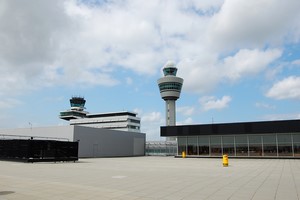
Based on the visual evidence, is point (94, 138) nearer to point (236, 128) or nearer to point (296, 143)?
point (236, 128)

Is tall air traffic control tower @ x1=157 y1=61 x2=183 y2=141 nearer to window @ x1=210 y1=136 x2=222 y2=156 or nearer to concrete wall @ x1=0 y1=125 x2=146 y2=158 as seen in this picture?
concrete wall @ x1=0 y1=125 x2=146 y2=158

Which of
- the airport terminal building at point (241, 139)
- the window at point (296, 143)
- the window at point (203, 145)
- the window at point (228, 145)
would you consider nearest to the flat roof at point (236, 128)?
the airport terminal building at point (241, 139)

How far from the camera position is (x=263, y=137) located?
43.3 meters

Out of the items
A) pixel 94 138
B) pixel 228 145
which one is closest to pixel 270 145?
pixel 228 145

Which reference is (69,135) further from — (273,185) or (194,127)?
(273,185)

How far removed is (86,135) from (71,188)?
3773 cm

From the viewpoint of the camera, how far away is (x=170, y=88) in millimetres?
98062

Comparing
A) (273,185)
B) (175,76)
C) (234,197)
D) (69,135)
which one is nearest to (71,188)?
(234,197)

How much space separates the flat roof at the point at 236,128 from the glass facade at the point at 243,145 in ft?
5.24

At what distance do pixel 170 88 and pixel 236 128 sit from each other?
181 ft

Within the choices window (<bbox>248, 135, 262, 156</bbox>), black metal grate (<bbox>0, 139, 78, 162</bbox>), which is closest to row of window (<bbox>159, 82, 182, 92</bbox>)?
window (<bbox>248, 135, 262, 156</bbox>)

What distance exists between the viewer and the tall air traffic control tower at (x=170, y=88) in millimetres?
97938

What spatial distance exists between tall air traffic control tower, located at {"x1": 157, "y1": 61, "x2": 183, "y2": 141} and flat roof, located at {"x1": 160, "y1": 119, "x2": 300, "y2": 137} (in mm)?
48939

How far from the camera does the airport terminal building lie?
41.3m
